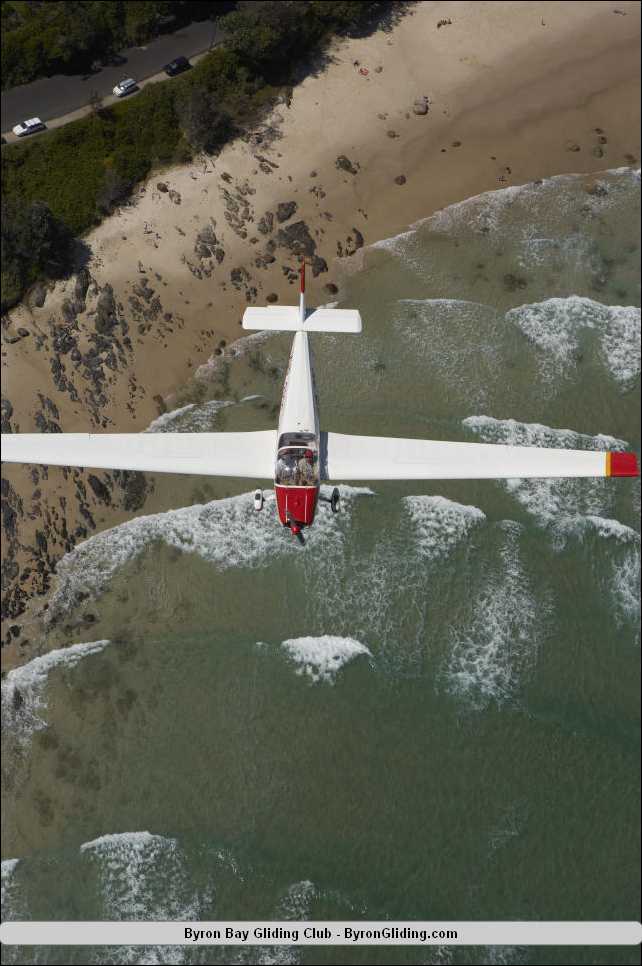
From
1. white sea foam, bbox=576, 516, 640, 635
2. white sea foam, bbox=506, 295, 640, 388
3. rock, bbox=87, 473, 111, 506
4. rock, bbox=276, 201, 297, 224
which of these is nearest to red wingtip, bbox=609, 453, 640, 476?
white sea foam, bbox=576, 516, 640, 635

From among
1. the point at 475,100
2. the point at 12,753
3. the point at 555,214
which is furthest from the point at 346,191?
the point at 12,753

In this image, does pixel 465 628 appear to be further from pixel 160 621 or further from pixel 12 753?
pixel 12 753

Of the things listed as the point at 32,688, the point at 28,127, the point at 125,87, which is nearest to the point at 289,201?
the point at 125,87

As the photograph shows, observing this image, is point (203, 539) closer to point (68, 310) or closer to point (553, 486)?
point (68, 310)

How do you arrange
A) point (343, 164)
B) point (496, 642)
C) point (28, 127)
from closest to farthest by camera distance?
point (496, 642)
point (28, 127)
point (343, 164)

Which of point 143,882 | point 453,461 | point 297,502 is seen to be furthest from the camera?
point 143,882

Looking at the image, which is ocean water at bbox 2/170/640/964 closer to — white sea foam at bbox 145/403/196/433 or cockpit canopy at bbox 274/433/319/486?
white sea foam at bbox 145/403/196/433
